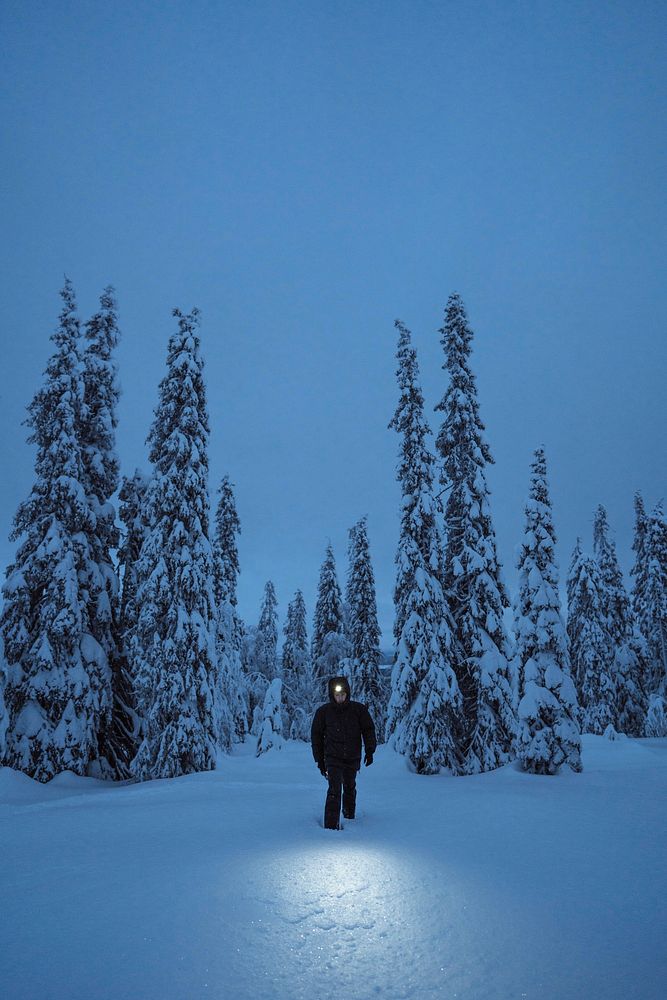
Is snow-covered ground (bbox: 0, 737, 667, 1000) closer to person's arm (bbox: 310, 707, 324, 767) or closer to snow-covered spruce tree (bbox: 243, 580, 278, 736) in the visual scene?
person's arm (bbox: 310, 707, 324, 767)

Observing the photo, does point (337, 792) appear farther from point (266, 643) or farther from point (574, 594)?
point (266, 643)

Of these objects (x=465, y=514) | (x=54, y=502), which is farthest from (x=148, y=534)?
(x=465, y=514)

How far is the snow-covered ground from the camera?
354 centimetres

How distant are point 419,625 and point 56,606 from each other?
12070 millimetres

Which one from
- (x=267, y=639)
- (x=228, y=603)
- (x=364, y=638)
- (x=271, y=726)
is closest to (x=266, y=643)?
(x=267, y=639)

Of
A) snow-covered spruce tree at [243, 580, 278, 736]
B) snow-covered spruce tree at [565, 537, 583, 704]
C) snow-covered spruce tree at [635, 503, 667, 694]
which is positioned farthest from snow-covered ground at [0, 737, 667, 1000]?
snow-covered spruce tree at [243, 580, 278, 736]

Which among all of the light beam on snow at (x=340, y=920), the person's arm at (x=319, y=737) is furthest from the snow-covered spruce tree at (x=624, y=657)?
the light beam on snow at (x=340, y=920)

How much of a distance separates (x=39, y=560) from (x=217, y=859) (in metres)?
14.5

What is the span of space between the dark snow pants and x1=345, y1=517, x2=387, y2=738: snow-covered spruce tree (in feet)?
88.6

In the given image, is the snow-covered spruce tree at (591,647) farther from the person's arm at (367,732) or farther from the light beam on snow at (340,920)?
the light beam on snow at (340,920)

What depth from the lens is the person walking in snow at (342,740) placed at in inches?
311

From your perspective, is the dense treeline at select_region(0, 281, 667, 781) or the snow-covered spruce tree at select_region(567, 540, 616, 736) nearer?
the dense treeline at select_region(0, 281, 667, 781)

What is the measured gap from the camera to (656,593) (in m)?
36.2

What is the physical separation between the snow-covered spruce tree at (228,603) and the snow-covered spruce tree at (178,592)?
25.8 feet
